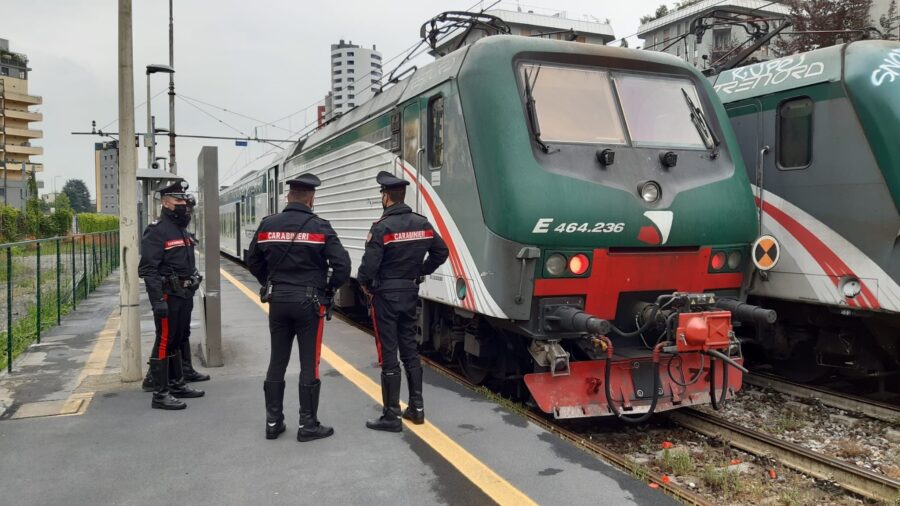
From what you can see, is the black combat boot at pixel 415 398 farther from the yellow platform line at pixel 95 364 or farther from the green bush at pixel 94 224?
the green bush at pixel 94 224

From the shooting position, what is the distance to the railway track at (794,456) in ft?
15.0

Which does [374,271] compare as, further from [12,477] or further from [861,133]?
[861,133]

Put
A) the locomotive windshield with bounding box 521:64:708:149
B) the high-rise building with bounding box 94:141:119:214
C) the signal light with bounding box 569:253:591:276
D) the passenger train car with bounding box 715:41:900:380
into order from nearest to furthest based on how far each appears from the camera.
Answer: the signal light with bounding box 569:253:591:276, the locomotive windshield with bounding box 521:64:708:149, the passenger train car with bounding box 715:41:900:380, the high-rise building with bounding box 94:141:119:214

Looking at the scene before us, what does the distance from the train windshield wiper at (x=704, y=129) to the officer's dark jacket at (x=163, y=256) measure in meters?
4.37

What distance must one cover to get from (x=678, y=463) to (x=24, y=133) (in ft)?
310

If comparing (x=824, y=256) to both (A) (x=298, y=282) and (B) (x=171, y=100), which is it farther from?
(B) (x=171, y=100)

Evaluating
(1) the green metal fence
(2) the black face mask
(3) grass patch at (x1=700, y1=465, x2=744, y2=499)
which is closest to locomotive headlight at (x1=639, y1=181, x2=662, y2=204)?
(3) grass patch at (x1=700, y1=465, x2=744, y2=499)

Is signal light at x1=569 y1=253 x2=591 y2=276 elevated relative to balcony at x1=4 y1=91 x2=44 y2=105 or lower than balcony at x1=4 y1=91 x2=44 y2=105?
lower

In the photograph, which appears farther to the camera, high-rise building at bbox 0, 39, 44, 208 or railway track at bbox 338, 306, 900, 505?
high-rise building at bbox 0, 39, 44, 208

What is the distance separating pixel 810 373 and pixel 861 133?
2.85 meters

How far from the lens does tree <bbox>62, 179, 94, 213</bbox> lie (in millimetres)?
129250

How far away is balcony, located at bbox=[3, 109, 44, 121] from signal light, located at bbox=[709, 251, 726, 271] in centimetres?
9374

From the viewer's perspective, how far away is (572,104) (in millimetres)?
5566

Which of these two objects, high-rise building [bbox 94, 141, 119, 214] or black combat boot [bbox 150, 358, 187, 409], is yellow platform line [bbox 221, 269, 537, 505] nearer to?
black combat boot [bbox 150, 358, 187, 409]
